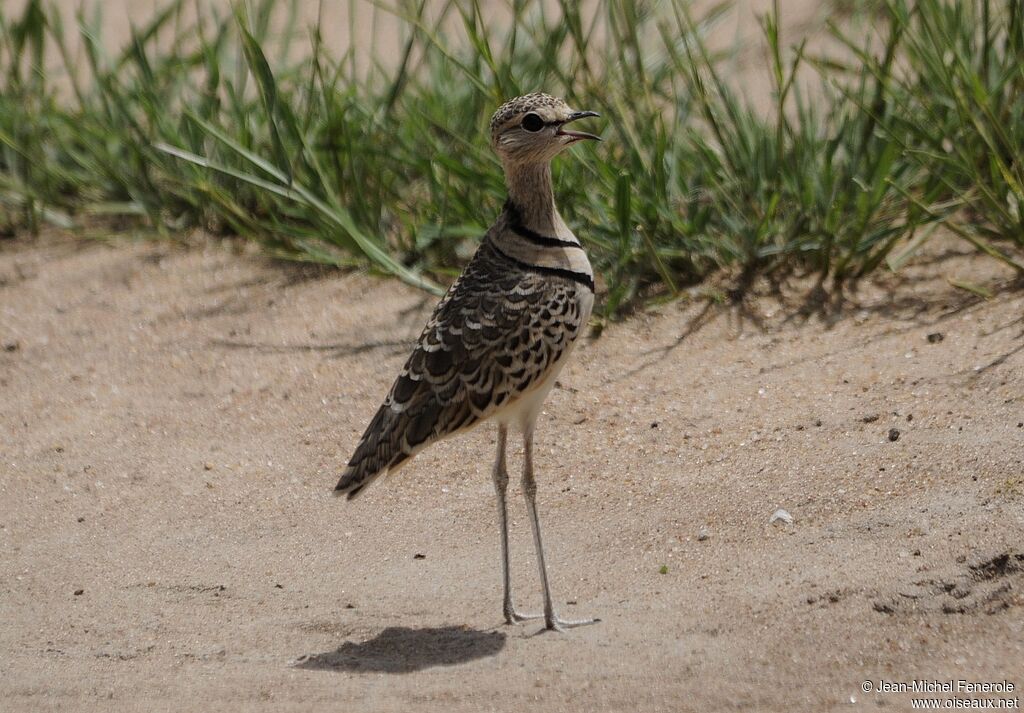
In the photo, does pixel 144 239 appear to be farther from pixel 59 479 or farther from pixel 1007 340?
pixel 1007 340

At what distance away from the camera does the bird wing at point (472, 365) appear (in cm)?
424

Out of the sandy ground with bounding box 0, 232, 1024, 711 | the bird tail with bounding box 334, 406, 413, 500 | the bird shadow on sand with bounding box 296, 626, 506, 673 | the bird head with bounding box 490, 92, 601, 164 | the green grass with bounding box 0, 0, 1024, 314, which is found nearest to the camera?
the sandy ground with bounding box 0, 232, 1024, 711

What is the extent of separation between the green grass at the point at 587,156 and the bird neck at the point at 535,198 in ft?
3.54

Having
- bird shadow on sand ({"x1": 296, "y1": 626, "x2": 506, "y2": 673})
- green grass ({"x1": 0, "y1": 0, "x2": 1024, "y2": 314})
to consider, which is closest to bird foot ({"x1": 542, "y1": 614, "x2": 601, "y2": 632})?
bird shadow on sand ({"x1": 296, "y1": 626, "x2": 506, "y2": 673})

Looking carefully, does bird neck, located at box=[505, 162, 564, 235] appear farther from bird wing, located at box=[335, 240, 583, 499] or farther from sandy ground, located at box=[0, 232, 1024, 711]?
sandy ground, located at box=[0, 232, 1024, 711]

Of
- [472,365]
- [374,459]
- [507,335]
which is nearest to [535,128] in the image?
[507,335]

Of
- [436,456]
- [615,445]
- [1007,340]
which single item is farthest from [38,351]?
[1007,340]

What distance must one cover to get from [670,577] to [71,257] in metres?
3.78

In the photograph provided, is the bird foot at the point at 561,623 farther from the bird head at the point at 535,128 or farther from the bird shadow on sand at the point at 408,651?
the bird head at the point at 535,128

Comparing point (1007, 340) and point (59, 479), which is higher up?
point (1007, 340)

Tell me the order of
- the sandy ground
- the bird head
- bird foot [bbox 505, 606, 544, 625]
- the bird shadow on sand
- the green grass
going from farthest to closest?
1. the green grass
2. the bird head
3. bird foot [bbox 505, 606, 544, 625]
4. the bird shadow on sand
5. the sandy ground

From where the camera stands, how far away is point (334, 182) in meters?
6.47

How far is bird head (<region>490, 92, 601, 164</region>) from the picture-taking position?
446 centimetres

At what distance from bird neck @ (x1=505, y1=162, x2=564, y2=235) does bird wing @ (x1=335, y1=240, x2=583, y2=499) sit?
199 mm
